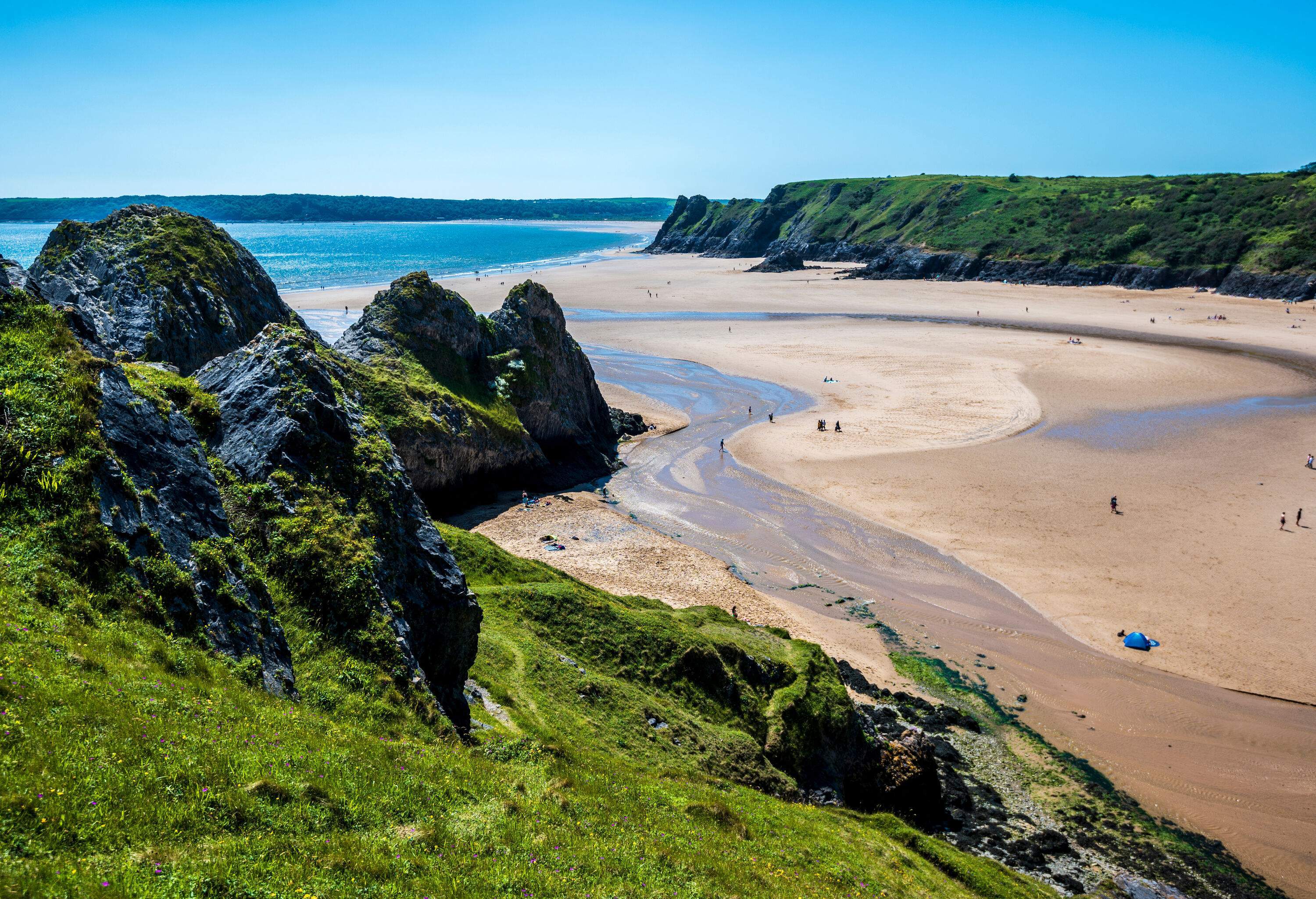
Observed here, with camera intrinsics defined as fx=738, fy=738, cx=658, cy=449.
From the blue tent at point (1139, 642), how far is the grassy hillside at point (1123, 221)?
113 m

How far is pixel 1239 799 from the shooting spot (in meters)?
22.6

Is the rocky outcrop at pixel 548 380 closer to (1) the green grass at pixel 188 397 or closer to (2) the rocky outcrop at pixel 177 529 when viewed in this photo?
(1) the green grass at pixel 188 397

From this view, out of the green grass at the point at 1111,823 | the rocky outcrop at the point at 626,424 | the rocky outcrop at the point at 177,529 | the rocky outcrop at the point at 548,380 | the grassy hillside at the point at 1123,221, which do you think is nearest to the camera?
the rocky outcrop at the point at 177,529

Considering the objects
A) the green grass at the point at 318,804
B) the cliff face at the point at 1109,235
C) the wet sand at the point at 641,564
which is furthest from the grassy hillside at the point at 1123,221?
the green grass at the point at 318,804

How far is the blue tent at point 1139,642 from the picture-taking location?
2916 cm

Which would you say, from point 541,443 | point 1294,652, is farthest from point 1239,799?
point 541,443

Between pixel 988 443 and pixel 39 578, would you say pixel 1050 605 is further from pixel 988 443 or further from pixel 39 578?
pixel 39 578

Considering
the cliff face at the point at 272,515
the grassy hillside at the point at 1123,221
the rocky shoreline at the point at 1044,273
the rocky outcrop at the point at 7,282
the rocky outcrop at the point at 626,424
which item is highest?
the grassy hillside at the point at 1123,221

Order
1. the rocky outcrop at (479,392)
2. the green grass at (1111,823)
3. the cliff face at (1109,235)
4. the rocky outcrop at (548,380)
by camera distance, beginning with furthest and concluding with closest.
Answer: the cliff face at (1109,235) → the rocky outcrop at (548,380) → the rocky outcrop at (479,392) → the green grass at (1111,823)

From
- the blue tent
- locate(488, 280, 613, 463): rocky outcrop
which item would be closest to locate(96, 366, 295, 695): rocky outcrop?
the blue tent

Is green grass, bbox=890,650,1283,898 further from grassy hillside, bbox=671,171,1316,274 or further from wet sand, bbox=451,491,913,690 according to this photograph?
grassy hillside, bbox=671,171,1316,274

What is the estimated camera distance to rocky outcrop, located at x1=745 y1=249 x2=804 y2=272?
173250 millimetres

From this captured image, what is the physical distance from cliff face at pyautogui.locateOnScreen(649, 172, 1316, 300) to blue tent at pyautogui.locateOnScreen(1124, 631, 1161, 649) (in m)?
108

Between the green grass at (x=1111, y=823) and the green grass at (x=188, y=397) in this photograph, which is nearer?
the green grass at (x=188, y=397)
